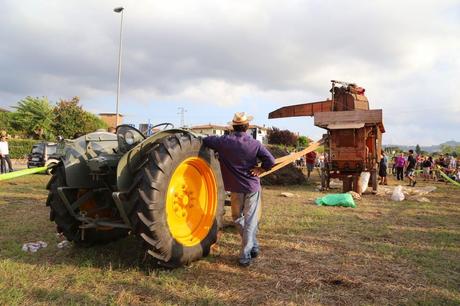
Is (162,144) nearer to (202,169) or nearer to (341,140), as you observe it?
(202,169)

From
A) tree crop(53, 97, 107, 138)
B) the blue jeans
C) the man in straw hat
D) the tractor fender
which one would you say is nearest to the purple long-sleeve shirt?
the man in straw hat

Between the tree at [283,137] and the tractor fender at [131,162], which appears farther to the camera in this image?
the tree at [283,137]

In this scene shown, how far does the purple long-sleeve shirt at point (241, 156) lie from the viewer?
14.5 ft

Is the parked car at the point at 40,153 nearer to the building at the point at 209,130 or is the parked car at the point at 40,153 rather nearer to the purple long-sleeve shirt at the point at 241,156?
the building at the point at 209,130

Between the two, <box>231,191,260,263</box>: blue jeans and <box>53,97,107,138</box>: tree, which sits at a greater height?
<box>53,97,107,138</box>: tree

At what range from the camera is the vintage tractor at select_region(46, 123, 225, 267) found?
3.67m

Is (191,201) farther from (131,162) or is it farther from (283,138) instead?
(283,138)

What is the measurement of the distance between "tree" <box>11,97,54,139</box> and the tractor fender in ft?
123

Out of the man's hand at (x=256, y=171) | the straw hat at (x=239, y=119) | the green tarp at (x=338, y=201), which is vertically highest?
the straw hat at (x=239, y=119)

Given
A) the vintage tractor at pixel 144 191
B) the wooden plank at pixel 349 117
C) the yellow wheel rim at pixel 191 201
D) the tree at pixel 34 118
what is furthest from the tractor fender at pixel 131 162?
the tree at pixel 34 118

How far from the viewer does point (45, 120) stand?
128 feet

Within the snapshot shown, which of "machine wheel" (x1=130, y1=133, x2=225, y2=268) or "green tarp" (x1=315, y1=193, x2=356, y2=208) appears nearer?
"machine wheel" (x1=130, y1=133, x2=225, y2=268)

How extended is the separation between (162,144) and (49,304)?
172 centimetres

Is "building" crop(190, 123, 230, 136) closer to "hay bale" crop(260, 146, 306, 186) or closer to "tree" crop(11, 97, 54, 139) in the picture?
"hay bale" crop(260, 146, 306, 186)
